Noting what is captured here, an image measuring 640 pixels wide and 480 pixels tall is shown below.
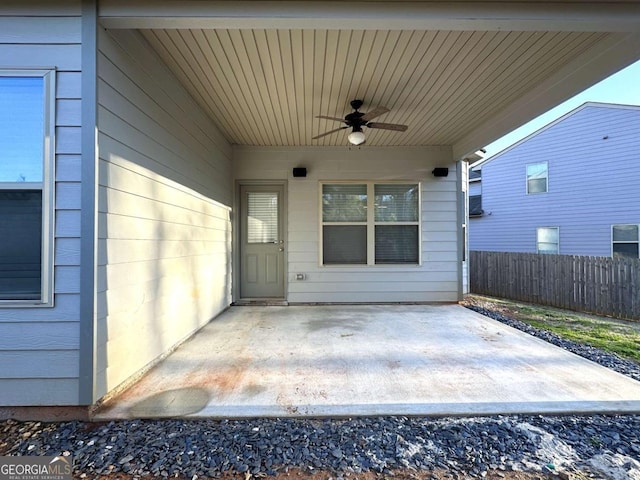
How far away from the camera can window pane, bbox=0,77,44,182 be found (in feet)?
6.30

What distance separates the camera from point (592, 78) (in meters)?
2.79

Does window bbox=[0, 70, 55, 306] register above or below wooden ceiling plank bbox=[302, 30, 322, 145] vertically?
below

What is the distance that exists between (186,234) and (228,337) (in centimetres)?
124

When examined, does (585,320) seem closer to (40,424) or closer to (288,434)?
(288,434)

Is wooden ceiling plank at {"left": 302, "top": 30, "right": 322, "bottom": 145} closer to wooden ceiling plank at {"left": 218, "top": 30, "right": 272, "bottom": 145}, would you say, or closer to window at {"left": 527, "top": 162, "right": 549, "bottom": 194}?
wooden ceiling plank at {"left": 218, "top": 30, "right": 272, "bottom": 145}

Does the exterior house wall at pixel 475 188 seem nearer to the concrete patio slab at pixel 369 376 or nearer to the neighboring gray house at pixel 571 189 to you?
the neighboring gray house at pixel 571 189

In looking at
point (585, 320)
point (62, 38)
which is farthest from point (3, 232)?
point (585, 320)

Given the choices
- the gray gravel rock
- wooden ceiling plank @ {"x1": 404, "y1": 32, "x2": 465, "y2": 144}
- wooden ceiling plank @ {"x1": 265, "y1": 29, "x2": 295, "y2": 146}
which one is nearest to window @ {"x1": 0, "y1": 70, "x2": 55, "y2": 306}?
the gray gravel rock

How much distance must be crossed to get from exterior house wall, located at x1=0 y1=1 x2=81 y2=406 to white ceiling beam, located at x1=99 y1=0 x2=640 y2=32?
0.33m

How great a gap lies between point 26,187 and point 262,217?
3.55m

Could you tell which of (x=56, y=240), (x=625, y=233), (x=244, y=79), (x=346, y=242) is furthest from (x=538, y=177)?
(x=56, y=240)

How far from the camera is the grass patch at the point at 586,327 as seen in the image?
3320 mm

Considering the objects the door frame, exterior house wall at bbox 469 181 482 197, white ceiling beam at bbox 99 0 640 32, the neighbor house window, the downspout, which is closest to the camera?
the downspout

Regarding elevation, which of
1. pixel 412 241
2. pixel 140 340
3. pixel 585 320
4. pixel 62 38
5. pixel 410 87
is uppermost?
pixel 410 87
